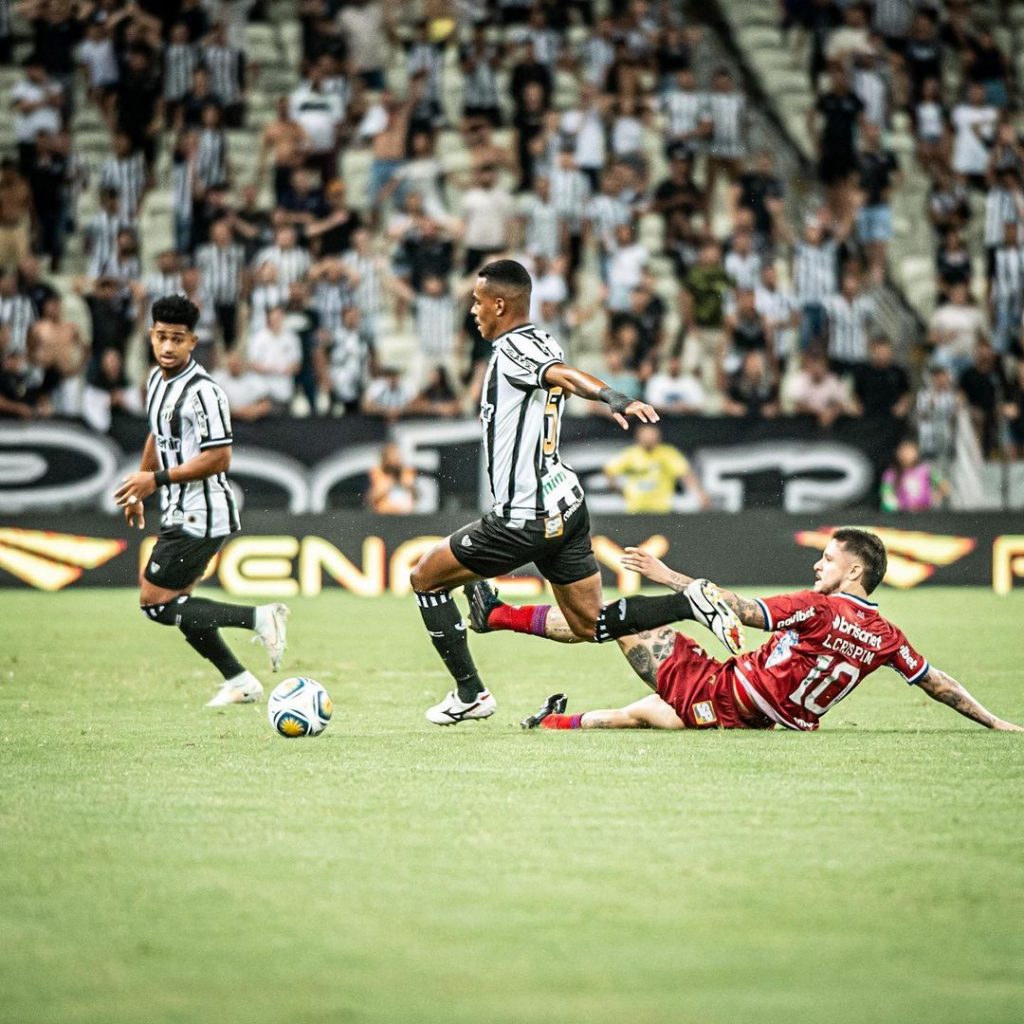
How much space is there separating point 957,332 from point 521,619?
11.5 meters

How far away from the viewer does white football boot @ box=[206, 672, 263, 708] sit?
952 cm

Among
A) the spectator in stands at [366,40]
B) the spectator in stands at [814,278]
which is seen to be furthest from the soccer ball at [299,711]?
the spectator in stands at [366,40]

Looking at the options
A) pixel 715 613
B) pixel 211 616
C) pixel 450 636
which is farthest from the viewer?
pixel 211 616

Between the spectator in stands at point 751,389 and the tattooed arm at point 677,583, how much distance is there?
1037cm

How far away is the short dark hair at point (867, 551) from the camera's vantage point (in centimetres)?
793

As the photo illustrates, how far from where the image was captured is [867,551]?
7.95 m

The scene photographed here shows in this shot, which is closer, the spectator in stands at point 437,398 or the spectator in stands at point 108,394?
the spectator in stands at point 108,394

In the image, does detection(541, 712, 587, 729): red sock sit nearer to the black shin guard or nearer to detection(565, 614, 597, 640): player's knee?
detection(565, 614, 597, 640): player's knee

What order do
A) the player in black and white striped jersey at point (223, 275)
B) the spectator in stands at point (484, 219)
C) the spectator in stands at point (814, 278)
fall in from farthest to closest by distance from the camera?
the spectator in stands at point (484, 219)
the spectator in stands at point (814, 278)
the player in black and white striped jersey at point (223, 275)

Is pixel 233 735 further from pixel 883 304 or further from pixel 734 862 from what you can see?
pixel 883 304

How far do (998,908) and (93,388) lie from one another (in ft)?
45.8

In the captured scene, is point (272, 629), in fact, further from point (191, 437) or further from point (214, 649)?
point (191, 437)

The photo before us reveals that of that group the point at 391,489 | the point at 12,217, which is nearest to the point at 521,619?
the point at 391,489

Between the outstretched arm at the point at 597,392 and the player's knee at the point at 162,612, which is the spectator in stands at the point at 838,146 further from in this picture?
the outstretched arm at the point at 597,392
